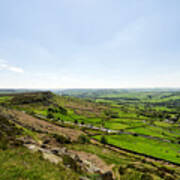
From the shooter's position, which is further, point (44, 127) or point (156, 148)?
point (156, 148)

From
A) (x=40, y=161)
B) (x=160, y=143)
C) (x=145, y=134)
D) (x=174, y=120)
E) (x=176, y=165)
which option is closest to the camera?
(x=40, y=161)

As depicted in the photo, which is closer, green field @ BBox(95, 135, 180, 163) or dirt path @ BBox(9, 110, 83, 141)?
dirt path @ BBox(9, 110, 83, 141)

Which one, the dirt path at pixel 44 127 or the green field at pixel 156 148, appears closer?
the dirt path at pixel 44 127

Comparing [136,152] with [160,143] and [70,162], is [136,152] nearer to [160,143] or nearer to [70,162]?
[160,143]

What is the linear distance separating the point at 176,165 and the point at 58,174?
73.9 m

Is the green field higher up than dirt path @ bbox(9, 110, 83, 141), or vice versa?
dirt path @ bbox(9, 110, 83, 141)

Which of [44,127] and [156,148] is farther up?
[44,127]

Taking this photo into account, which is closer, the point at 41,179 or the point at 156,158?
the point at 41,179

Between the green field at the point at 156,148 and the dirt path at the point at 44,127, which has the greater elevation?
the dirt path at the point at 44,127

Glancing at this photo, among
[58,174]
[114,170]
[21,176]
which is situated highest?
[21,176]

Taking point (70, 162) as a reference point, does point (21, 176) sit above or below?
above

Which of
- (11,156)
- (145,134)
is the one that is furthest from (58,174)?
(145,134)

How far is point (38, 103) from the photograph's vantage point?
175250 millimetres

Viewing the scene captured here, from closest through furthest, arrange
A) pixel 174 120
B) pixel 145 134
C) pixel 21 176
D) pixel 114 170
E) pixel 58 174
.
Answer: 1. pixel 21 176
2. pixel 58 174
3. pixel 114 170
4. pixel 145 134
5. pixel 174 120
